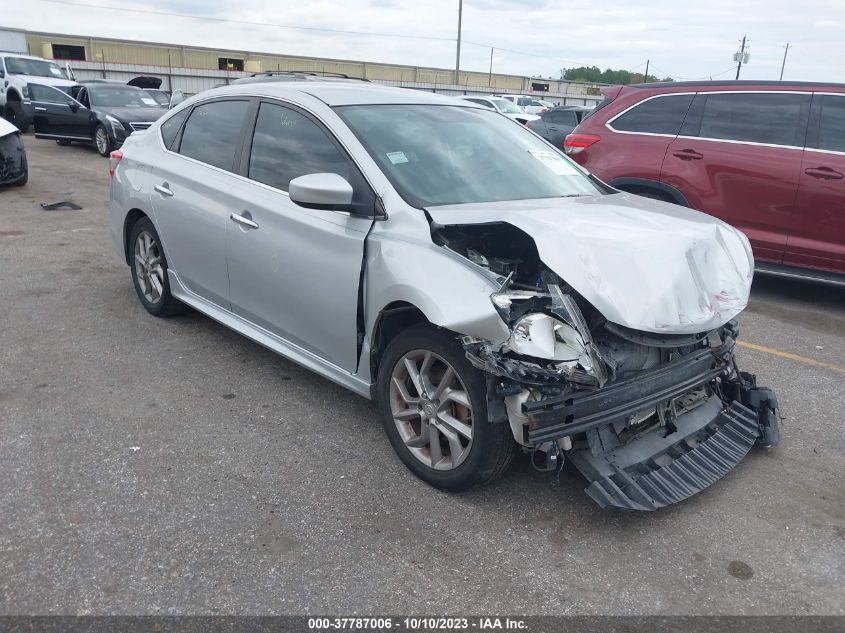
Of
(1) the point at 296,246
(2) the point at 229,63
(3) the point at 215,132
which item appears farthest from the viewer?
(2) the point at 229,63

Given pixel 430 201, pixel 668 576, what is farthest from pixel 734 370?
pixel 430 201

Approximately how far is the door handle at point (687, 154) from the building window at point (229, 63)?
3741 cm

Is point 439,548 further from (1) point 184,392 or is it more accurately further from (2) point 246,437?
(1) point 184,392

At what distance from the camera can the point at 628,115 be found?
282 inches

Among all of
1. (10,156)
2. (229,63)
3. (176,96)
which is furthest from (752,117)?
(229,63)

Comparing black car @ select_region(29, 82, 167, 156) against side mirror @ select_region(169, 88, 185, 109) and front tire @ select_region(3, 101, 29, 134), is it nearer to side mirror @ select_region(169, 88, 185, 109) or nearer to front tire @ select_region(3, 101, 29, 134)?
side mirror @ select_region(169, 88, 185, 109)

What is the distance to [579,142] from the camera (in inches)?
290

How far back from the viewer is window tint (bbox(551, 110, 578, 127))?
18453mm

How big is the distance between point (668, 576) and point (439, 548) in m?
0.90

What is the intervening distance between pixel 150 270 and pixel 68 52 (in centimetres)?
3625

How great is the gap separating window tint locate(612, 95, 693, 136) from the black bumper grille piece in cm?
397

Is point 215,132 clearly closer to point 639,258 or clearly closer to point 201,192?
point 201,192

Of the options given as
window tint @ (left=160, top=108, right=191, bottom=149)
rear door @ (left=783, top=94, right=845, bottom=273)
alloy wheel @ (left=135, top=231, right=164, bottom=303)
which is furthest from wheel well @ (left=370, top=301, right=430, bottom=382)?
rear door @ (left=783, top=94, right=845, bottom=273)

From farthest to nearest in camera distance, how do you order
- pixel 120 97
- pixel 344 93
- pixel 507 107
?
pixel 507 107, pixel 120 97, pixel 344 93
